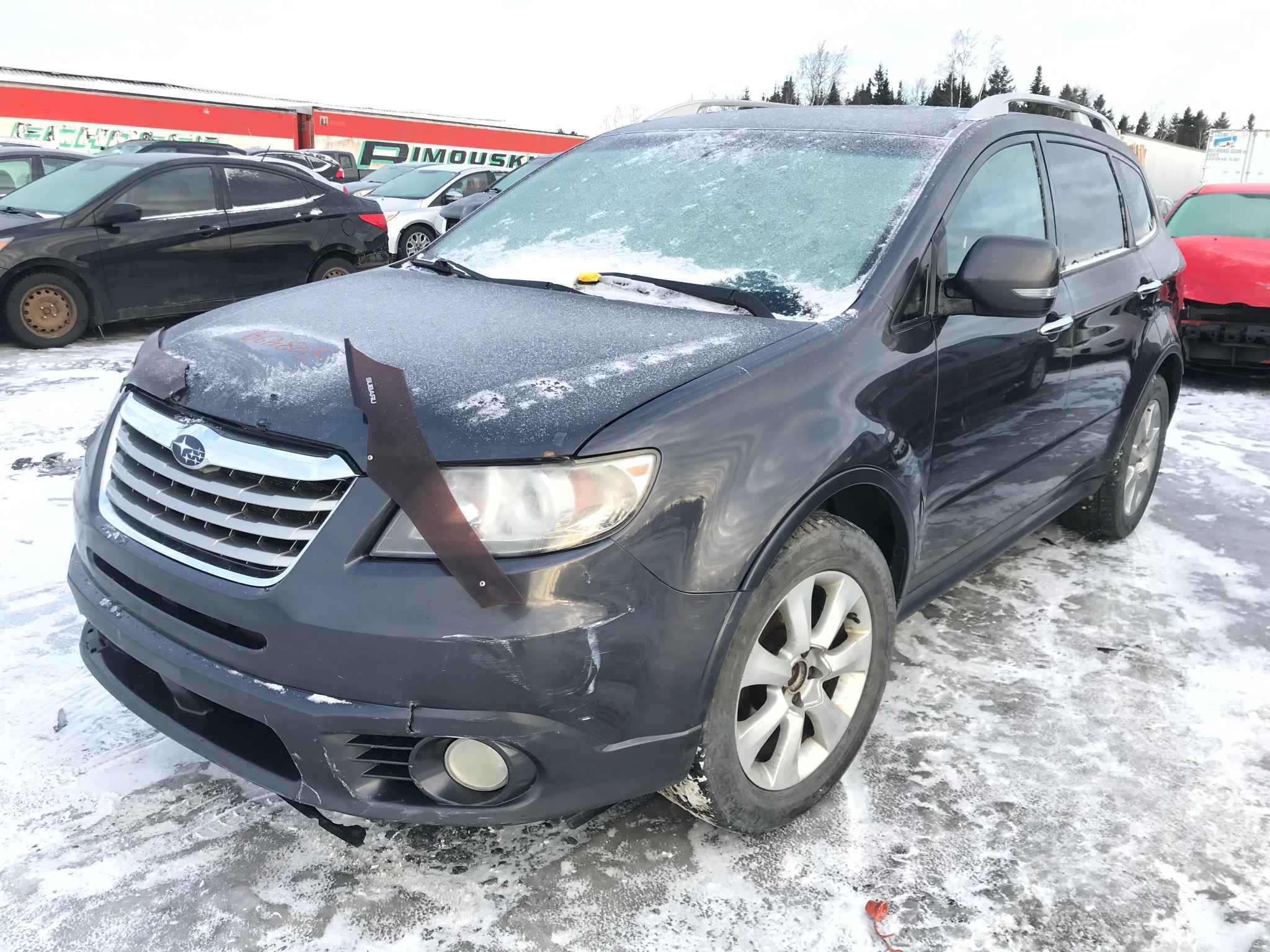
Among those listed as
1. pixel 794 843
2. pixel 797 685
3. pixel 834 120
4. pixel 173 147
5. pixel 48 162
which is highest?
pixel 834 120

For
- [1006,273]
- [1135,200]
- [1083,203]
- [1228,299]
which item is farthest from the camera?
[1228,299]

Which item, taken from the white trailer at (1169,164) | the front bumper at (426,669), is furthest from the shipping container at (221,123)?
the front bumper at (426,669)

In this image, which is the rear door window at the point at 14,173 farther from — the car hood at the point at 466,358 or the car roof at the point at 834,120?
the car hood at the point at 466,358

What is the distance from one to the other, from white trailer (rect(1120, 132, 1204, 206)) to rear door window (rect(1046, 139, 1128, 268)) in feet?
89.1

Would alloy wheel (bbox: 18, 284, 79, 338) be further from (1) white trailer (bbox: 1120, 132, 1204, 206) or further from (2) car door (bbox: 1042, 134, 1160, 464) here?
(1) white trailer (bbox: 1120, 132, 1204, 206)

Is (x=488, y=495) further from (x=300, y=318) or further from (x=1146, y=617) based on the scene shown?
(x=1146, y=617)

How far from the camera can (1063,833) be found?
2408mm

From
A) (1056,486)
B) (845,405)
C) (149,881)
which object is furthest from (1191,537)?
(149,881)

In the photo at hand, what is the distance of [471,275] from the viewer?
302 cm

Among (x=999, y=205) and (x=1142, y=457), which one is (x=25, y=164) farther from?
(x=1142, y=457)

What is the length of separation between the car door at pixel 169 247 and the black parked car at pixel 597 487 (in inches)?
224

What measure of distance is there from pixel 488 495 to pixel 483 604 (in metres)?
0.20

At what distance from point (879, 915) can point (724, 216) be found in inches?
72.8

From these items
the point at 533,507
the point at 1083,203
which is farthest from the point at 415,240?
the point at 533,507
